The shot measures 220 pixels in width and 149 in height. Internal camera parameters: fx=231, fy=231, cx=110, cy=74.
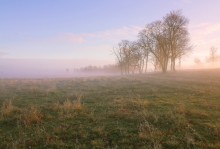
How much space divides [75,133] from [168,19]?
50.6 meters

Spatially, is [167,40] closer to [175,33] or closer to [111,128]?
[175,33]

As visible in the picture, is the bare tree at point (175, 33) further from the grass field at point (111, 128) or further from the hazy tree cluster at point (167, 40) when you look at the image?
the grass field at point (111, 128)

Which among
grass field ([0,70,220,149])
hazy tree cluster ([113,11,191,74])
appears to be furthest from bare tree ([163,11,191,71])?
grass field ([0,70,220,149])

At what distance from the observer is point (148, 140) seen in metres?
8.94

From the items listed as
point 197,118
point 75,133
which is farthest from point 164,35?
point 75,133

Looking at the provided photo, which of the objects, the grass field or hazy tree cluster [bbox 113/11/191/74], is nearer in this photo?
the grass field

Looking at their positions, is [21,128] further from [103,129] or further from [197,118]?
[197,118]

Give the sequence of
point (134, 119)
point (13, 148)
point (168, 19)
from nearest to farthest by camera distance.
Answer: point (13, 148), point (134, 119), point (168, 19)

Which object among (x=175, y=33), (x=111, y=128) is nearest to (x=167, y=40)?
(x=175, y=33)

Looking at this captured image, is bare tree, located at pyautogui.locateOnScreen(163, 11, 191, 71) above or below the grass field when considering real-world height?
above

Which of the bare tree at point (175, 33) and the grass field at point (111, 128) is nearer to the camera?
the grass field at point (111, 128)

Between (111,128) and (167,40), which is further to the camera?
(167,40)

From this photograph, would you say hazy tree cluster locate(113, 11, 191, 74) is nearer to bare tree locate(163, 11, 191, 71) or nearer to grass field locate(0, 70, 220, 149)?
bare tree locate(163, 11, 191, 71)

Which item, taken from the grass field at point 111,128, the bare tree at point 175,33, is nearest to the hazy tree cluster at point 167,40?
the bare tree at point 175,33
